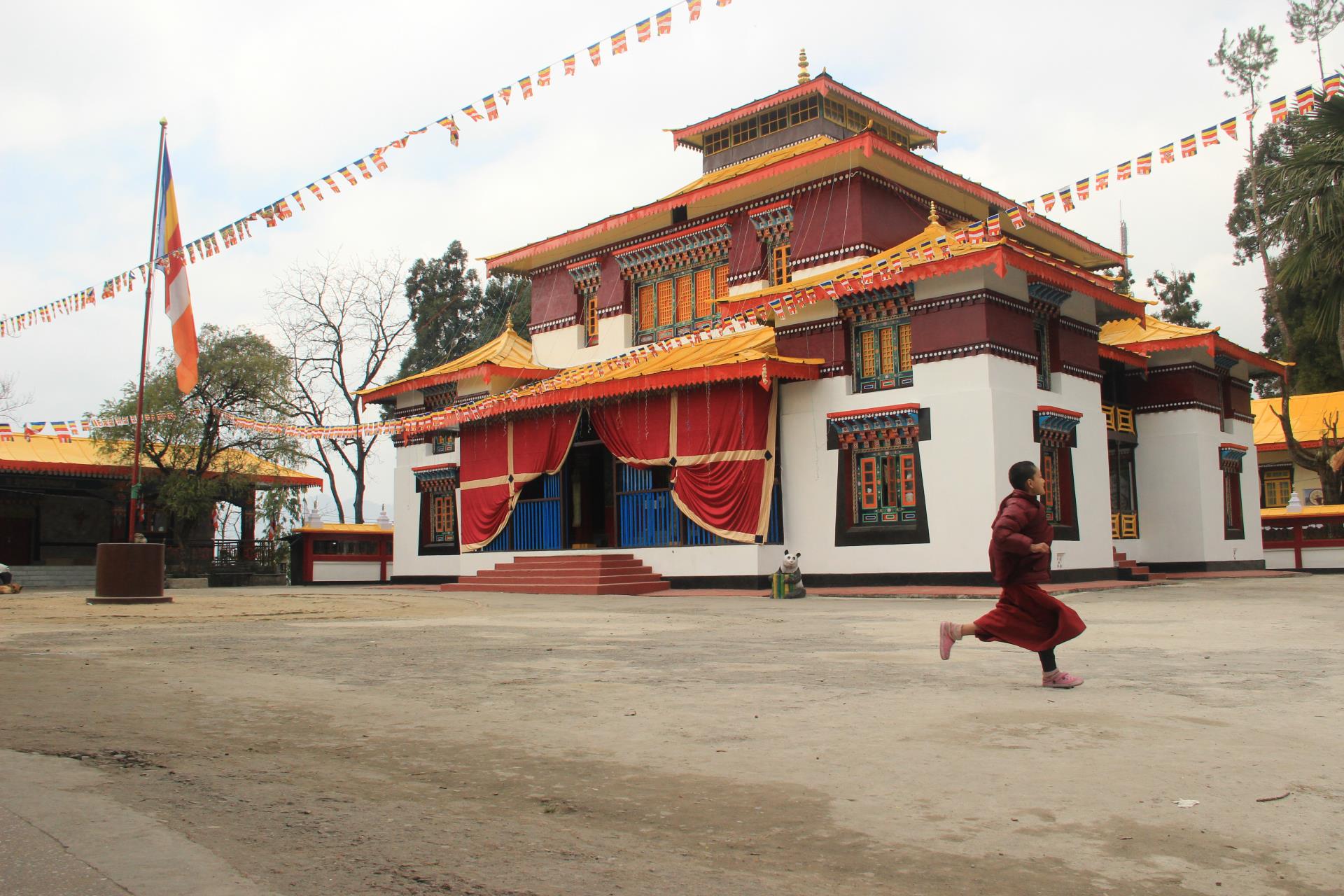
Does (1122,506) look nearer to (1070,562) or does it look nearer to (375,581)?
(1070,562)

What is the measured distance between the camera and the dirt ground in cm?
325

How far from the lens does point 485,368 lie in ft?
82.4

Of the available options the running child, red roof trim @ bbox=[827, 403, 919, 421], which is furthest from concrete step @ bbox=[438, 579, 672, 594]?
the running child

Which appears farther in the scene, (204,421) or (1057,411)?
(204,421)

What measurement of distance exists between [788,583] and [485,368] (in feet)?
34.2

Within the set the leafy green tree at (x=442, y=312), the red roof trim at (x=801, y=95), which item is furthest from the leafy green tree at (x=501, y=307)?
the red roof trim at (x=801, y=95)

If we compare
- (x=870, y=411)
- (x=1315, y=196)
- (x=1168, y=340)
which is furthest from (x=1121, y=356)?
(x=870, y=411)

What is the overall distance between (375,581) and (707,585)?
14261mm

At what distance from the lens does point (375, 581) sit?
31.4 metres

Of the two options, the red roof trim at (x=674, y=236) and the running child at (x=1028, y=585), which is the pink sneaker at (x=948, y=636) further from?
the red roof trim at (x=674, y=236)

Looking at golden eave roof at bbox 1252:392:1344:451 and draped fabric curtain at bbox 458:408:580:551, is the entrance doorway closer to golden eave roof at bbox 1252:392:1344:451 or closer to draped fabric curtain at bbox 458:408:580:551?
draped fabric curtain at bbox 458:408:580:551

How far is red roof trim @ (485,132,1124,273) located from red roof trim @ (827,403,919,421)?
4927 millimetres

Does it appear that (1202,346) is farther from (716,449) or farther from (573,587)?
(573,587)

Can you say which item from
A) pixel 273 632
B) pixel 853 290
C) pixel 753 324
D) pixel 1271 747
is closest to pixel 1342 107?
pixel 853 290
